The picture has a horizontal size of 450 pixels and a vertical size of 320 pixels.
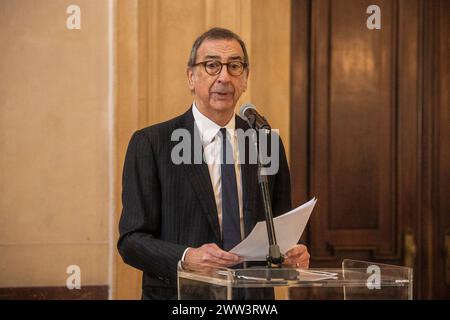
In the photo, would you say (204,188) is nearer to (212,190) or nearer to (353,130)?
(212,190)

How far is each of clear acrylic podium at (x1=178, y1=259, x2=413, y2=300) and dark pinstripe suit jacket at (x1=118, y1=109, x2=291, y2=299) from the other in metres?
0.50

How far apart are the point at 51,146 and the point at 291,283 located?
2345 mm

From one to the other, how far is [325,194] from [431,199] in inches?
26.2

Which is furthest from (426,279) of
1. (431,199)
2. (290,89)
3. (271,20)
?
(271,20)

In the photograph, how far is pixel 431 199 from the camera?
4.68m

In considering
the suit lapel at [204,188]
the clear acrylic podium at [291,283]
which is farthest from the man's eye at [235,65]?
the clear acrylic podium at [291,283]

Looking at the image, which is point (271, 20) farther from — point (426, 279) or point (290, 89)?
point (426, 279)

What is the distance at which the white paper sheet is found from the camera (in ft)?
7.06

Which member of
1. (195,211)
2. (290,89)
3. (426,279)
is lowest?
(426,279)

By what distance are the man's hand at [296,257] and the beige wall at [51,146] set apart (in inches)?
70.4

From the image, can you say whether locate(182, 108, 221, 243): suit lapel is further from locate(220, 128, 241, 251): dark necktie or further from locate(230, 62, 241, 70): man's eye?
locate(230, 62, 241, 70): man's eye

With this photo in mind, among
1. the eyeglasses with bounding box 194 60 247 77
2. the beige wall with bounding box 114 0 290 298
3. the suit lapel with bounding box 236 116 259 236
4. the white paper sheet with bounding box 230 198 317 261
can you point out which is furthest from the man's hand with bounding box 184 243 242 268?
the beige wall with bounding box 114 0 290 298

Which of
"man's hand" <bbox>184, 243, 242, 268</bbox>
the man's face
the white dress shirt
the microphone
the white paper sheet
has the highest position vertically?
the man's face

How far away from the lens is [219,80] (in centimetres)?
262
